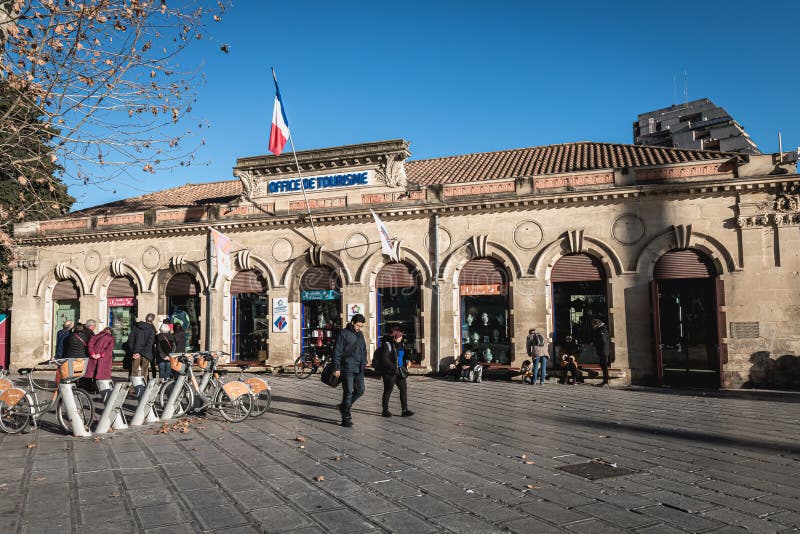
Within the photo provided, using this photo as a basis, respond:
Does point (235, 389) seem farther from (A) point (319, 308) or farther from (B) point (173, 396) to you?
(A) point (319, 308)

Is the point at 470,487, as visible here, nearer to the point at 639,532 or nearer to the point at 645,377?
the point at 639,532

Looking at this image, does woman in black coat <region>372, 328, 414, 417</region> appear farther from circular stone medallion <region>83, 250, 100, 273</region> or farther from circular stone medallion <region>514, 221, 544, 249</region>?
circular stone medallion <region>83, 250, 100, 273</region>

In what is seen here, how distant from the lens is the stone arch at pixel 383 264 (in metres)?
19.5

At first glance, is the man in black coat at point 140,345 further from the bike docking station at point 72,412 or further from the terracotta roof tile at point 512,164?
the terracotta roof tile at point 512,164

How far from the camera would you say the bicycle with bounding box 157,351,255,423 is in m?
10.1

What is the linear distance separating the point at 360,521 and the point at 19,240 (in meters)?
25.0

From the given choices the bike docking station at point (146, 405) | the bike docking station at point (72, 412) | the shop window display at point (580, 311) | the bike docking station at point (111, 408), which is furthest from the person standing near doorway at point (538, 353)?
the bike docking station at point (72, 412)

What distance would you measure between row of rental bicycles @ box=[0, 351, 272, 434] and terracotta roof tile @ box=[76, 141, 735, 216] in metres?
12.0

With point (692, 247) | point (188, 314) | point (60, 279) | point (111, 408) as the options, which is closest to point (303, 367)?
point (188, 314)

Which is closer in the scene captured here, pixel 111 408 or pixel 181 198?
pixel 111 408

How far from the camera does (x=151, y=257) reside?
22.8 meters

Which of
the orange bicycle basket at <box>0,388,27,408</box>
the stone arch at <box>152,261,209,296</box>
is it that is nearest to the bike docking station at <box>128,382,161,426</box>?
the orange bicycle basket at <box>0,388,27,408</box>

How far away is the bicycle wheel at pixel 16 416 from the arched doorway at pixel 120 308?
14160mm

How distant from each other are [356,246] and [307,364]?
438cm
